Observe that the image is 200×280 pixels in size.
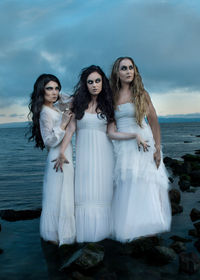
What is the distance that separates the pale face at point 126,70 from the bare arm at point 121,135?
87 cm

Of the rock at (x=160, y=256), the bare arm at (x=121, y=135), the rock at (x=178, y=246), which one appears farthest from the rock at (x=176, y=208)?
the bare arm at (x=121, y=135)

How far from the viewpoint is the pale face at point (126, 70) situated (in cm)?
Result: 584

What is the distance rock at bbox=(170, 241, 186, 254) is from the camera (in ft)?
19.6

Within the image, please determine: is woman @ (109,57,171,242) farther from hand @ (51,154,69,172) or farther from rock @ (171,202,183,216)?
rock @ (171,202,183,216)

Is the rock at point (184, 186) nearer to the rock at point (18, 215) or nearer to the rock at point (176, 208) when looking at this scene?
the rock at point (176, 208)

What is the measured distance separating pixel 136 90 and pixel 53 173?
2.17 m

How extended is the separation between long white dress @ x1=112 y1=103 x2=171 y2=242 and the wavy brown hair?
0.12 meters

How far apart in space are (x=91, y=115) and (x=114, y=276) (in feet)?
9.08

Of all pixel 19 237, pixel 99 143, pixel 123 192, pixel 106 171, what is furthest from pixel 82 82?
pixel 19 237

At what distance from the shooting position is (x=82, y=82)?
5965 mm

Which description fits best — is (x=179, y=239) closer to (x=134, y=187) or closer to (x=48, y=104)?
(x=134, y=187)

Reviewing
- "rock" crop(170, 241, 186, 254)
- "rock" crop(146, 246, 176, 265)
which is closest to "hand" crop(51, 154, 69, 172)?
"rock" crop(146, 246, 176, 265)

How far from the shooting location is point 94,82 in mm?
5797

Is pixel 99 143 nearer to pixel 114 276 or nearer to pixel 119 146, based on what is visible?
pixel 119 146
